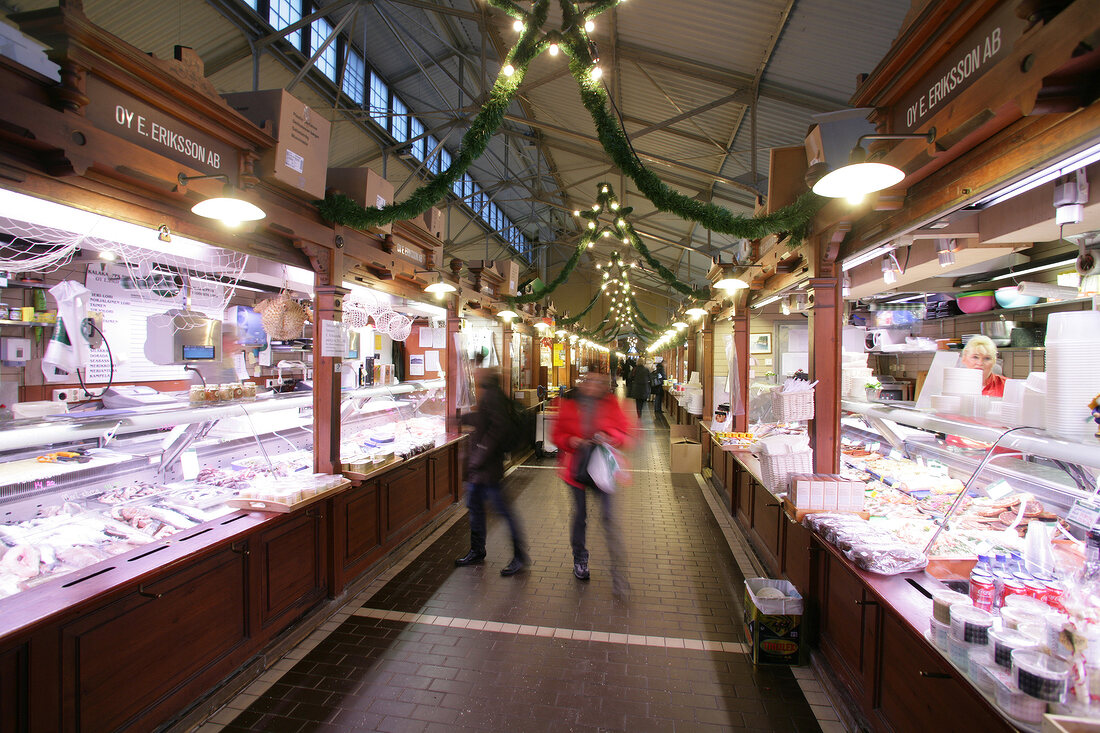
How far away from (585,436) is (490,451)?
0.93 m

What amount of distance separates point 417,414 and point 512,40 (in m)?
6.24

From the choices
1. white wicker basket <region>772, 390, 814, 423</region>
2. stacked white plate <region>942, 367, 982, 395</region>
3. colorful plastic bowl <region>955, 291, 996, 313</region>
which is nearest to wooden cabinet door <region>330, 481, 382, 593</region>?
white wicker basket <region>772, 390, 814, 423</region>

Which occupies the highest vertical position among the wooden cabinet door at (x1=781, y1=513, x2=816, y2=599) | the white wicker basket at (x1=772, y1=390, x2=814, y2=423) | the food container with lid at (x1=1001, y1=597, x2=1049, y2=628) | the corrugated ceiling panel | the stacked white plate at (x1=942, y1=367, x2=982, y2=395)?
the corrugated ceiling panel

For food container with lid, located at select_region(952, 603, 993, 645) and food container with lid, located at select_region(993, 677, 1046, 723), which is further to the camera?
food container with lid, located at select_region(952, 603, 993, 645)

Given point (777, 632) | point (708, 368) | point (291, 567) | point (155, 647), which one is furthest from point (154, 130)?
point (708, 368)

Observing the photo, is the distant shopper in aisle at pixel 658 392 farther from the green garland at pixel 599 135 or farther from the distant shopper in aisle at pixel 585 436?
the green garland at pixel 599 135

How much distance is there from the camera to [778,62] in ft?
17.0

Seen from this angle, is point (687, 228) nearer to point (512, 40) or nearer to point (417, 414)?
point (512, 40)

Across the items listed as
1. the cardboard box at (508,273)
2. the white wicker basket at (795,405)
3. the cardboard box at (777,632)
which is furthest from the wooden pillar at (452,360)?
the cardboard box at (777,632)

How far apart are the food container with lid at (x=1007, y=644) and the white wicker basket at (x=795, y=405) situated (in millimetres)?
2098

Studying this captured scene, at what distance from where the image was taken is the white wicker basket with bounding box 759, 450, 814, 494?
13.0 feet

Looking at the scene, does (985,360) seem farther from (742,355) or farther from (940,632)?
(742,355)

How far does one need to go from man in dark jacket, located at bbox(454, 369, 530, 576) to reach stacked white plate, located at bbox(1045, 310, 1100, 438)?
Result: 3684 mm

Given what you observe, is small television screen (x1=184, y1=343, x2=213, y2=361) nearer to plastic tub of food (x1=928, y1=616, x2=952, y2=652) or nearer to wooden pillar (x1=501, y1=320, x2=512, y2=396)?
wooden pillar (x1=501, y1=320, x2=512, y2=396)
